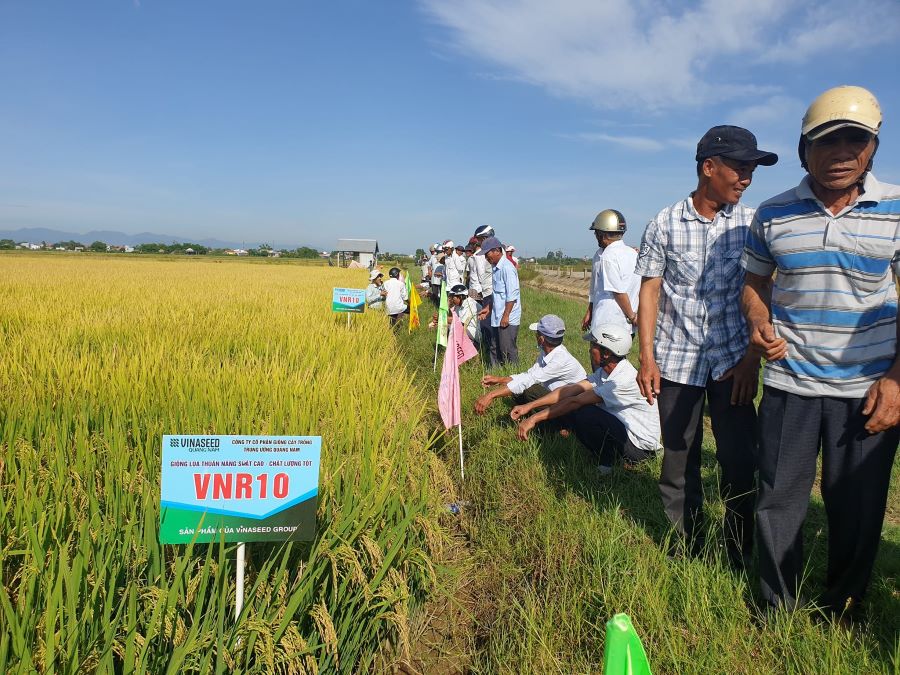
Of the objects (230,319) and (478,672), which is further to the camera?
(230,319)

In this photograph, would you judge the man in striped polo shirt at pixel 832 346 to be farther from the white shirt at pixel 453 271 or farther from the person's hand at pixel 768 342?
Result: the white shirt at pixel 453 271

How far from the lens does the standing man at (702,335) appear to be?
2299 millimetres

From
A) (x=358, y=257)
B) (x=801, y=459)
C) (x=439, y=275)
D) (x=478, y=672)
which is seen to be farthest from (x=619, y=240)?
(x=358, y=257)

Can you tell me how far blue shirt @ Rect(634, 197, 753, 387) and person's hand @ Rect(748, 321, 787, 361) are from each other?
351mm

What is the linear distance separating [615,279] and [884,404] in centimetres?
256

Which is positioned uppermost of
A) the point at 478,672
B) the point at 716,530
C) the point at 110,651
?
the point at 110,651

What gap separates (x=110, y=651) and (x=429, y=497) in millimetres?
1405

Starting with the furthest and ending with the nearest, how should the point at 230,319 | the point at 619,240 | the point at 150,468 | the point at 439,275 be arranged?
the point at 439,275 → the point at 230,319 → the point at 619,240 → the point at 150,468

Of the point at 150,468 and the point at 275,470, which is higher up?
the point at 275,470

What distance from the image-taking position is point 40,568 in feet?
4.68

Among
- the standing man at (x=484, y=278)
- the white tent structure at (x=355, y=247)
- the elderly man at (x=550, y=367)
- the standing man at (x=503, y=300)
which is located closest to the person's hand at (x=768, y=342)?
the elderly man at (x=550, y=367)

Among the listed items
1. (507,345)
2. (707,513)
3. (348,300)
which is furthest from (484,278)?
(707,513)

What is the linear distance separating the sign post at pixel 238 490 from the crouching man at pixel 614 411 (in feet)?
7.25

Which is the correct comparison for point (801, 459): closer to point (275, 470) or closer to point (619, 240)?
point (275, 470)
